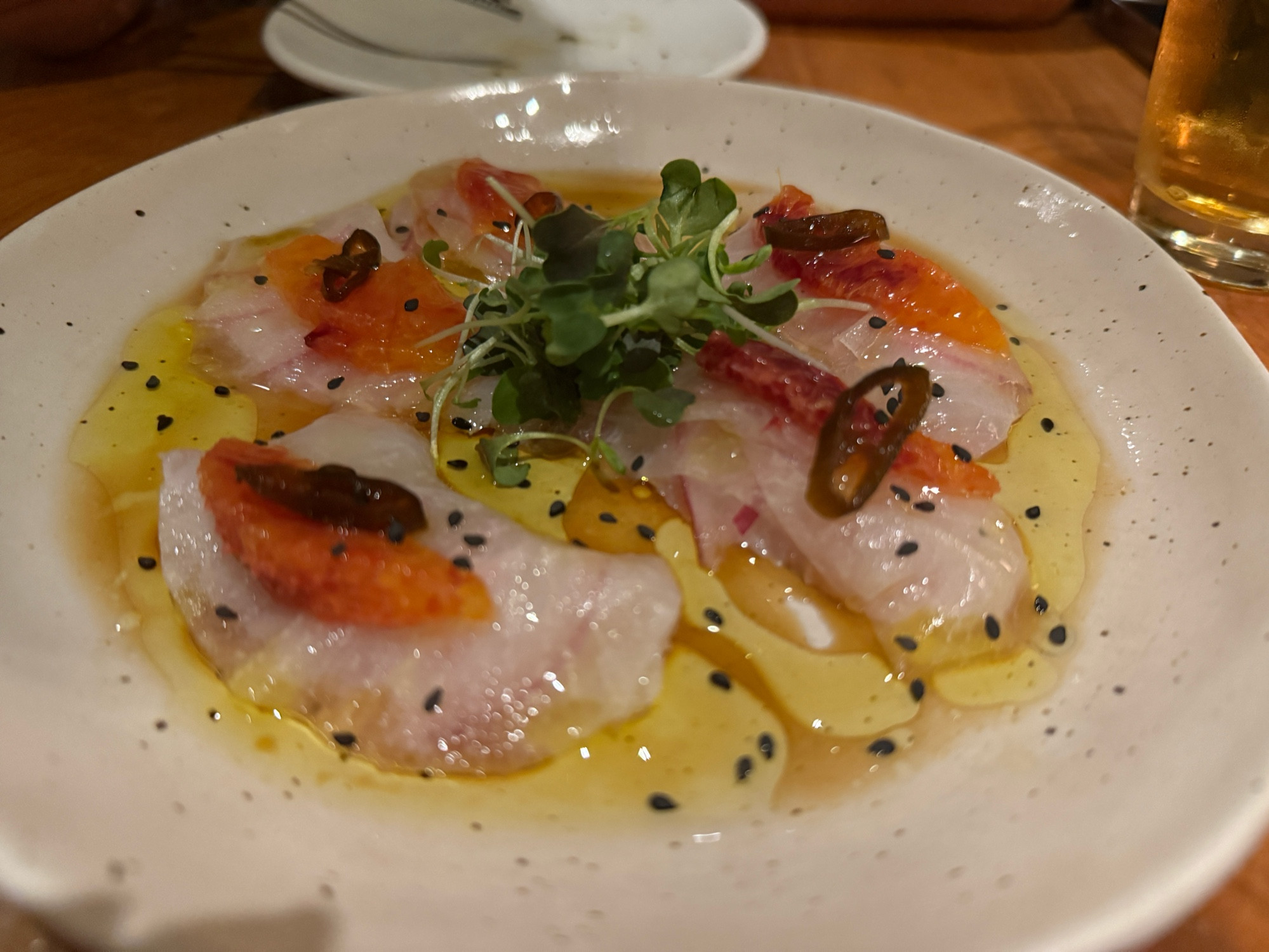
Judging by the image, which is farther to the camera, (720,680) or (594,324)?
(594,324)

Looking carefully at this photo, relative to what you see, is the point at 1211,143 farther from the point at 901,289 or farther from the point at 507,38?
the point at 507,38

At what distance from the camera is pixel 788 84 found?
4.17 m

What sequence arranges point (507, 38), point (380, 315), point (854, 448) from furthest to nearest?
point (507, 38) → point (380, 315) → point (854, 448)

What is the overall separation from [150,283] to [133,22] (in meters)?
2.78

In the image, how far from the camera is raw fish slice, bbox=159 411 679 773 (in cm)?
163

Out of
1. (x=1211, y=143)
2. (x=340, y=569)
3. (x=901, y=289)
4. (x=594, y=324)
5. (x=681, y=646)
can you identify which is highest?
(x=1211, y=143)

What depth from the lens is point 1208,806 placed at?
4.26 feet

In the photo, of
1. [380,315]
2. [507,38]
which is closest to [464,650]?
[380,315]

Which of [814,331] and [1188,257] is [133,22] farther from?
[1188,257]

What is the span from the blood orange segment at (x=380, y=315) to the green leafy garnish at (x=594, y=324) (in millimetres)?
107

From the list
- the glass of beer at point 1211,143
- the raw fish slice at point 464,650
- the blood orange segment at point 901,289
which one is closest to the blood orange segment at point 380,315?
the raw fish slice at point 464,650

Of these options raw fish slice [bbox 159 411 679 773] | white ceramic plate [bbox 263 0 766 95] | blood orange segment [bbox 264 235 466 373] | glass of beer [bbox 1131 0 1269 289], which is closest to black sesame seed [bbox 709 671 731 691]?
raw fish slice [bbox 159 411 679 773]

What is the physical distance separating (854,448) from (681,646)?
0.61m

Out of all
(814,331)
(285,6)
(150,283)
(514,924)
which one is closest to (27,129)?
(285,6)
